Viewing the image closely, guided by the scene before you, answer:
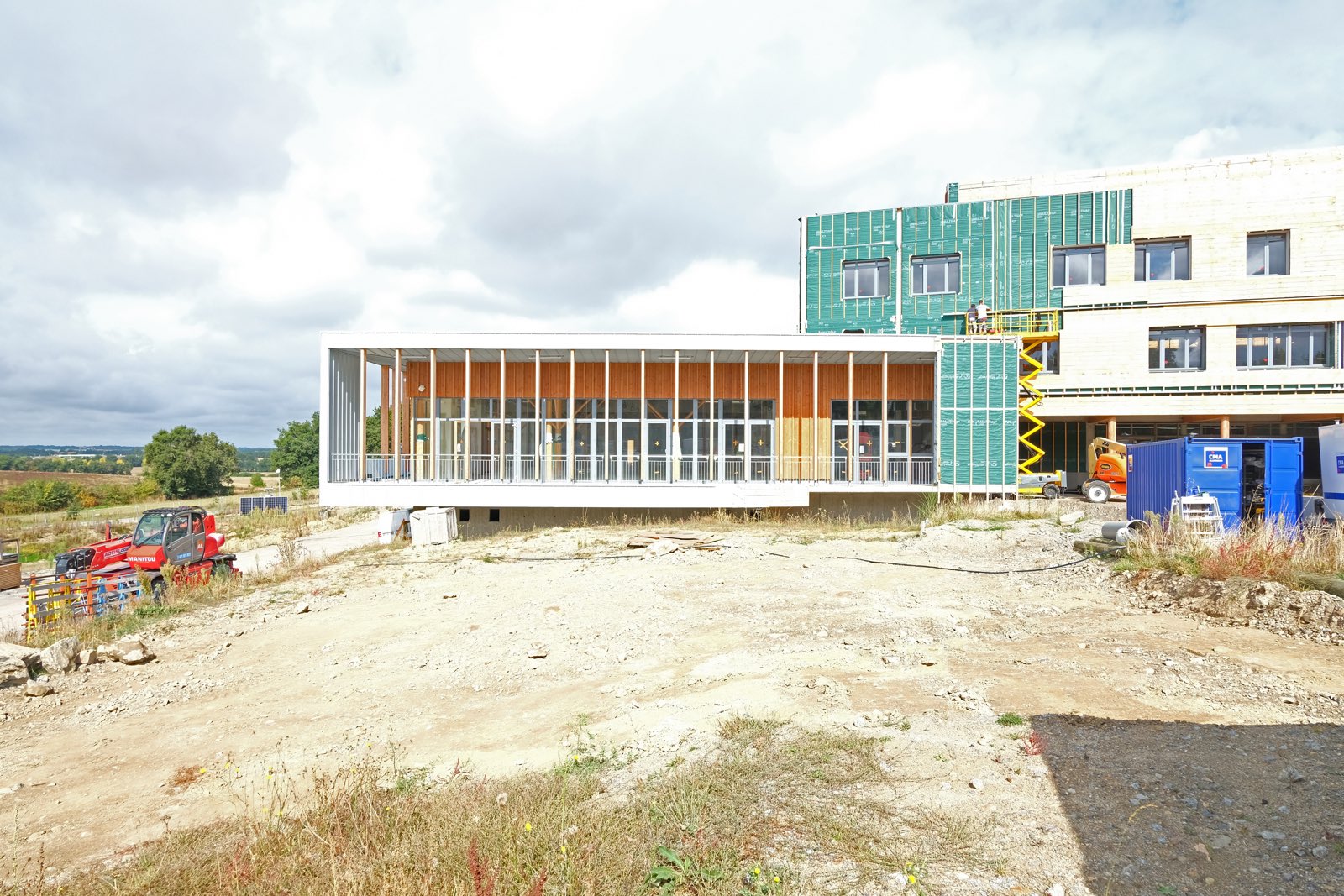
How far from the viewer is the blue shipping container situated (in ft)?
51.0

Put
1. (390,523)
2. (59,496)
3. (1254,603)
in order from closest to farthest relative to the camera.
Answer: (1254,603) < (390,523) < (59,496)

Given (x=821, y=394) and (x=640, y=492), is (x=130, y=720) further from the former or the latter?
(x=821, y=394)

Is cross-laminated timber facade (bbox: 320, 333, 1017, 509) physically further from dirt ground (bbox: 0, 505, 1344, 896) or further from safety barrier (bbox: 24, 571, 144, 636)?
dirt ground (bbox: 0, 505, 1344, 896)

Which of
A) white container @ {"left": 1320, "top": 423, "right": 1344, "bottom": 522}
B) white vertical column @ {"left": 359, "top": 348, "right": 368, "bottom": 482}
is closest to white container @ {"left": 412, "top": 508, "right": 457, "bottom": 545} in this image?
white vertical column @ {"left": 359, "top": 348, "right": 368, "bottom": 482}

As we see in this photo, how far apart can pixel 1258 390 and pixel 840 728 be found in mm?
29600

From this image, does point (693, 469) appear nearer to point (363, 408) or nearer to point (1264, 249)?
point (363, 408)

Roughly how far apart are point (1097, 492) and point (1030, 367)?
6635mm

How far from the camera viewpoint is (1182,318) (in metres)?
27.3

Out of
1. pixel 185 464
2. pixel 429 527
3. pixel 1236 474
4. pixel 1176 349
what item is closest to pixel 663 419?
pixel 429 527

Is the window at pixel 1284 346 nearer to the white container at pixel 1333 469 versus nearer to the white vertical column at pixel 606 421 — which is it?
the white container at pixel 1333 469

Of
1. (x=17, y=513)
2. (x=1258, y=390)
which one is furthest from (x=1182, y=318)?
(x=17, y=513)

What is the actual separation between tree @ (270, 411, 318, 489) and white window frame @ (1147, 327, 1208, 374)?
247 ft

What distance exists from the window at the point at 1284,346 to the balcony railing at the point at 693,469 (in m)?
14.3

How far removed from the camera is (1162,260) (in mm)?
28109
